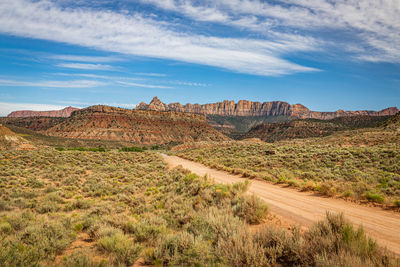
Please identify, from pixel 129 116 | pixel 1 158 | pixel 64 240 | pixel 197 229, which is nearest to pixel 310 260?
pixel 197 229

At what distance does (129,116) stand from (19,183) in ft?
375

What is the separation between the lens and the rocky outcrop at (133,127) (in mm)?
104000

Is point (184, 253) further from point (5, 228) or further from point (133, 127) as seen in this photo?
point (133, 127)

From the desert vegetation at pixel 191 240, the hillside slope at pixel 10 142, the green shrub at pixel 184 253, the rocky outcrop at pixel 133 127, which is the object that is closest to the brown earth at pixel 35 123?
the rocky outcrop at pixel 133 127

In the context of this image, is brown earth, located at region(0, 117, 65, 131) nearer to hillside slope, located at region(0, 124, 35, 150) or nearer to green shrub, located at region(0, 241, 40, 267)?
hillside slope, located at region(0, 124, 35, 150)

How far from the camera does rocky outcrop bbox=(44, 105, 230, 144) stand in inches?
4094

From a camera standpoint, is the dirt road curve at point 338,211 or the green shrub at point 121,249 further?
the dirt road curve at point 338,211

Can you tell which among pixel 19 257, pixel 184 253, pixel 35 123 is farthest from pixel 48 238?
pixel 35 123

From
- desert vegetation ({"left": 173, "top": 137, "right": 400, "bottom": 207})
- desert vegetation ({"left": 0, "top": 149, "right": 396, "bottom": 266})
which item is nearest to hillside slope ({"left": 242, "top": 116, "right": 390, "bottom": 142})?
desert vegetation ({"left": 173, "top": 137, "right": 400, "bottom": 207})

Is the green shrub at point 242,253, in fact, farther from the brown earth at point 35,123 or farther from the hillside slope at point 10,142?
the brown earth at point 35,123

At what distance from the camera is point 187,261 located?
4.35 metres

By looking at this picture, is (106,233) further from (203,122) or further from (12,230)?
(203,122)

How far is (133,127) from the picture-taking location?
11706 centimetres

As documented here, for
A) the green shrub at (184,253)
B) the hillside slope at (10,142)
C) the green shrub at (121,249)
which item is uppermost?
the green shrub at (184,253)
